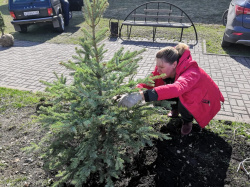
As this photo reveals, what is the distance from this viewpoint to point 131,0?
16938 millimetres

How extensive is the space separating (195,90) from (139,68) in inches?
134

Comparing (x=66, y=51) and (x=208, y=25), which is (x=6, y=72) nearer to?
(x=66, y=51)

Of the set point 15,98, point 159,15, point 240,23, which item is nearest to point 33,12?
point 159,15

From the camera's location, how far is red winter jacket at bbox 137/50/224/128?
2.57 metres

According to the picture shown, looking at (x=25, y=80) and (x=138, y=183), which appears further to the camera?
(x=25, y=80)

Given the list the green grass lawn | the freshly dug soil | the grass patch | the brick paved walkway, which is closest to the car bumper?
the green grass lawn

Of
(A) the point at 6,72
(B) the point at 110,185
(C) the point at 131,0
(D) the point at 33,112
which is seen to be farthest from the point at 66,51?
(C) the point at 131,0

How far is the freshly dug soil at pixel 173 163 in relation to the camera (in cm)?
247

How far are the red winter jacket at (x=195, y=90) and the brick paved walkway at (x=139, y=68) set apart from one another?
1076 millimetres

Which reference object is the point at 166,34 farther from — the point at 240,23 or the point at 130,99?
the point at 130,99

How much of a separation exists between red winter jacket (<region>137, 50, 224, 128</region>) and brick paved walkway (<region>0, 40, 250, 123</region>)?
1.08 meters

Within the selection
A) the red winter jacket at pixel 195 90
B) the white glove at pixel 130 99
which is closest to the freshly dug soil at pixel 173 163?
the red winter jacket at pixel 195 90

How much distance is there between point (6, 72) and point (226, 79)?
6.23 metres

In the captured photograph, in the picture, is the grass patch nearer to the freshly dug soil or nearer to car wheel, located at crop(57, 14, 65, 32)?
the freshly dug soil
